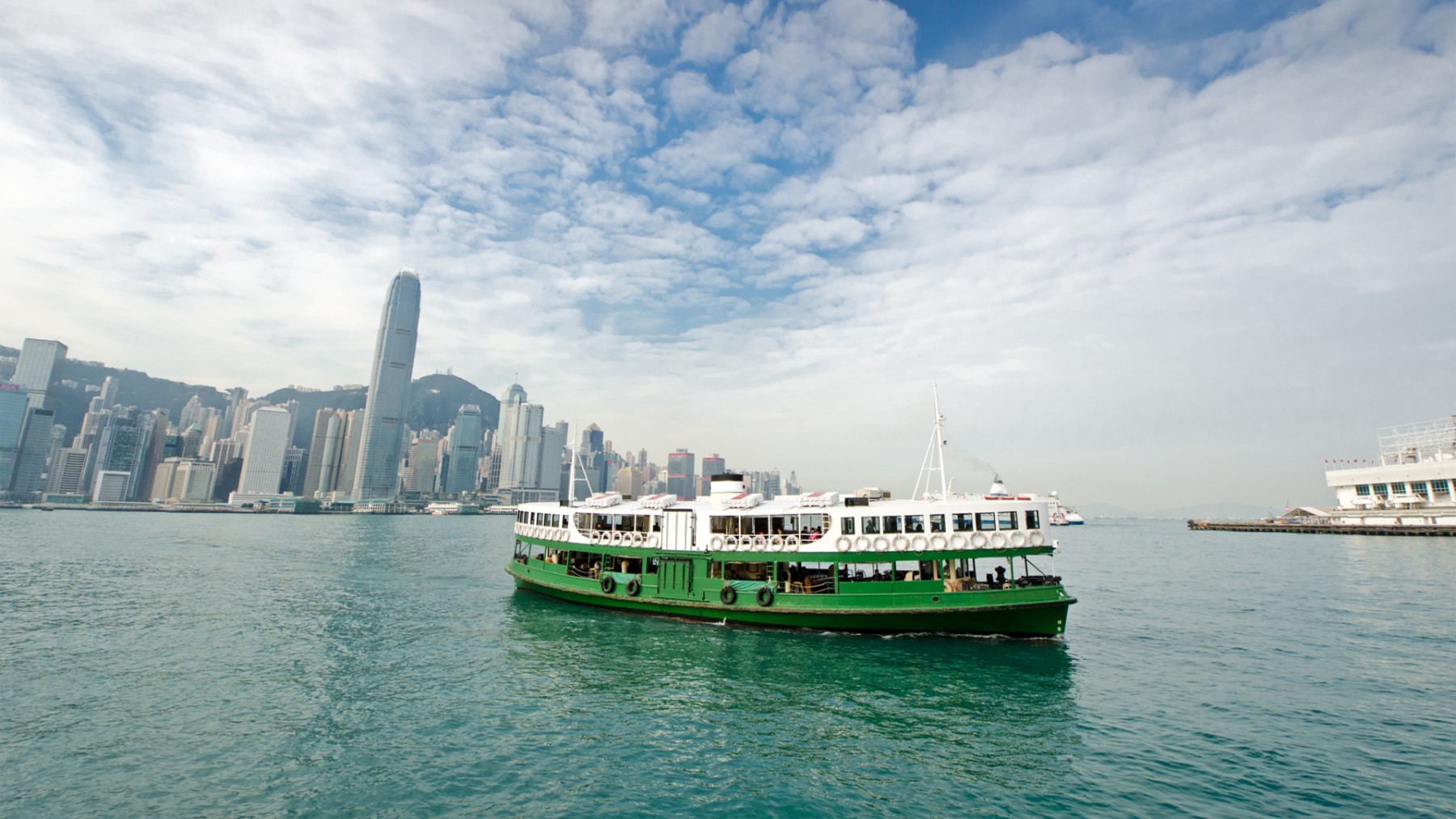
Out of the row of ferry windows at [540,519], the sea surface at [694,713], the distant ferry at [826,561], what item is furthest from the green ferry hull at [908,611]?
the row of ferry windows at [540,519]

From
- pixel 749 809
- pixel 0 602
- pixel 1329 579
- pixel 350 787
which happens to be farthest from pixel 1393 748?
pixel 0 602

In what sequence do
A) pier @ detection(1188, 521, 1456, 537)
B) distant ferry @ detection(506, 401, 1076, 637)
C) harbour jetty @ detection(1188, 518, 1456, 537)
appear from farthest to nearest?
harbour jetty @ detection(1188, 518, 1456, 537), pier @ detection(1188, 521, 1456, 537), distant ferry @ detection(506, 401, 1076, 637)

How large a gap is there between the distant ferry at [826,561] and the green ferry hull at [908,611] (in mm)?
55

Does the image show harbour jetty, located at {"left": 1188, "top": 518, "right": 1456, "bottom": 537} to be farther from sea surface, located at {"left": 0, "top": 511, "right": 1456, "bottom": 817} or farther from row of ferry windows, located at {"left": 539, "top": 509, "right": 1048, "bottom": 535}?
row of ferry windows, located at {"left": 539, "top": 509, "right": 1048, "bottom": 535}

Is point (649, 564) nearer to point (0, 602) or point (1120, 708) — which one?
point (1120, 708)

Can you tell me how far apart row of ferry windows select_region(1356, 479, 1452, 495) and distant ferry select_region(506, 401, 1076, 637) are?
382 feet

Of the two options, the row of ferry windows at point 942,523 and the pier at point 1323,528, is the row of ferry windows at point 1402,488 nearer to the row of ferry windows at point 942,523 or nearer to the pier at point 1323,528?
the pier at point 1323,528

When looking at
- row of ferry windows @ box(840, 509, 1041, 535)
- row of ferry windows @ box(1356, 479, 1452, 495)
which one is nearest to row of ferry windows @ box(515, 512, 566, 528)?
row of ferry windows @ box(840, 509, 1041, 535)

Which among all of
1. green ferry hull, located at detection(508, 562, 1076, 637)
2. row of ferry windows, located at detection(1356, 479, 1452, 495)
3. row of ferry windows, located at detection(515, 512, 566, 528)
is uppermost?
row of ferry windows, located at detection(1356, 479, 1452, 495)

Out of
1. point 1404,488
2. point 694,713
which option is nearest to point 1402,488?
point 1404,488

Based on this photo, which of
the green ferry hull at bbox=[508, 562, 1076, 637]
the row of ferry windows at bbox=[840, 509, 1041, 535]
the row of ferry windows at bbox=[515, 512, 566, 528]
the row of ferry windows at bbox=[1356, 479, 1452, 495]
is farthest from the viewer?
the row of ferry windows at bbox=[1356, 479, 1452, 495]

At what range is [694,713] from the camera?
760 inches

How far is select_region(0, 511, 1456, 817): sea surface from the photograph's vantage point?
46.0 feet

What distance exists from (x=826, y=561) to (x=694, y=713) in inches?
439
